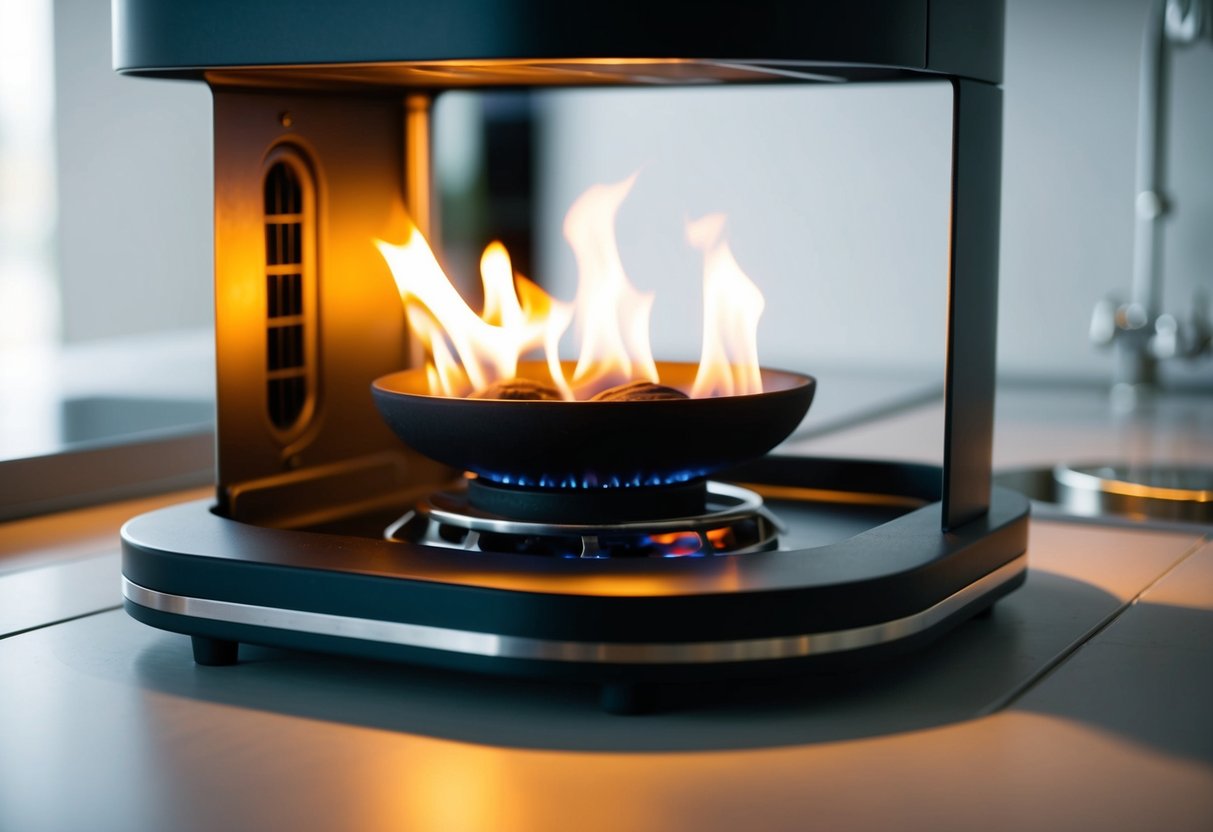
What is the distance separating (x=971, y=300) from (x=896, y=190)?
170cm

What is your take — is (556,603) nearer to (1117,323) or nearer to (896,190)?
(1117,323)

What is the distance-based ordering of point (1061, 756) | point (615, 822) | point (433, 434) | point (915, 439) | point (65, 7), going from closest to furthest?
point (615, 822) < point (1061, 756) < point (433, 434) < point (915, 439) < point (65, 7)

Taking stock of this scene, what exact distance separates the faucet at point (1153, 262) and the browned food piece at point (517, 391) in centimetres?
120

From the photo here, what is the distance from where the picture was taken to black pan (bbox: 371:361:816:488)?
3.61 feet

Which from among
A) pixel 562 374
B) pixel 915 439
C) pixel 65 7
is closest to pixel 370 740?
pixel 562 374

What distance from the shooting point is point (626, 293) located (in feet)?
4.66

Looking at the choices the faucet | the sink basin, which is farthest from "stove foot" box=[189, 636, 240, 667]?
the faucet

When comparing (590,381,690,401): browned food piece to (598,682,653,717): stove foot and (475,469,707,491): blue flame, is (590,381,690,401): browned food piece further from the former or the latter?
(598,682,653,717): stove foot

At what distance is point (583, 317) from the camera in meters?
1.33

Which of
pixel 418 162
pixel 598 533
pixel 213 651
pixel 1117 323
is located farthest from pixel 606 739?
pixel 1117 323

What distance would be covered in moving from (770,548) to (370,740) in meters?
0.38

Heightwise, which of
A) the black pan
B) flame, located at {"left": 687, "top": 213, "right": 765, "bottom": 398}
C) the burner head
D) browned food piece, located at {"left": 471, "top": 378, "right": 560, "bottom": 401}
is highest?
flame, located at {"left": 687, "top": 213, "right": 765, "bottom": 398}

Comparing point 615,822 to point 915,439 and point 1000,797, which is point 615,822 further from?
point 915,439

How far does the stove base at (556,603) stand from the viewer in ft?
3.16
